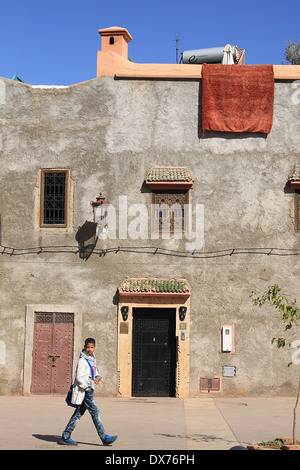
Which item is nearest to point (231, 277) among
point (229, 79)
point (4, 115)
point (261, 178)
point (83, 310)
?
point (261, 178)

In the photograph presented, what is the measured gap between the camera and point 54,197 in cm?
1781

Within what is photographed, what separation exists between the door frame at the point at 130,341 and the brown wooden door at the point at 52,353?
1.28m

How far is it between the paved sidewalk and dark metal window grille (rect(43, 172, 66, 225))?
4462 millimetres

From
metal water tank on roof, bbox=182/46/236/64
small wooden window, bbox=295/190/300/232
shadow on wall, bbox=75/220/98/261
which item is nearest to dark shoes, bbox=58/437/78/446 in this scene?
shadow on wall, bbox=75/220/98/261

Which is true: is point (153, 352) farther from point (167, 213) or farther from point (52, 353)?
point (167, 213)

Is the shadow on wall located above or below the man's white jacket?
above

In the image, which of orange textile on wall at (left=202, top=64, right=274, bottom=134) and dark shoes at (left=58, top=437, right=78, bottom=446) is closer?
dark shoes at (left=58, top=437, right=78, bottom=446)

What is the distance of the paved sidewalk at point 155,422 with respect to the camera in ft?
35.3

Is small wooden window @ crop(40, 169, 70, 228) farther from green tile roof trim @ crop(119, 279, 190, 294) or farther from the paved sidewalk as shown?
the paved sidewalk

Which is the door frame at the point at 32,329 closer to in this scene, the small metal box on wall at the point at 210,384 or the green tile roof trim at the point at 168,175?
the small metal box on wall at the point at 210,384

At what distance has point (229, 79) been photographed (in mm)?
17875

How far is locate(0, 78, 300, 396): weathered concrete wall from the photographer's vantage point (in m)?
17.3

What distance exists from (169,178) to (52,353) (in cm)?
525
